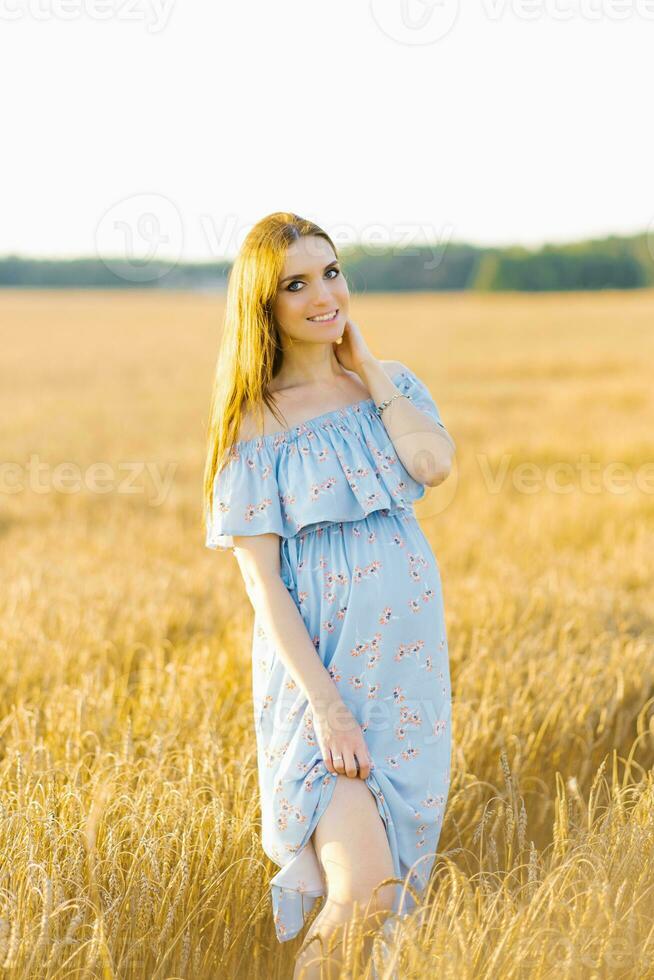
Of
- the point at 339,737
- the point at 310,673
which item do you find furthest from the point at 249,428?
the point at 339,737

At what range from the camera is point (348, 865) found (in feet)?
6.97

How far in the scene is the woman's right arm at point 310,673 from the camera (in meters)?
2.16

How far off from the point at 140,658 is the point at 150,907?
6.04 feet

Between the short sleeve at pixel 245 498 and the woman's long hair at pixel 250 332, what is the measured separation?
1.6 inches

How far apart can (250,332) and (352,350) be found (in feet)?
0.86

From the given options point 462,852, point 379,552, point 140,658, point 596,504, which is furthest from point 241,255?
point 596,504

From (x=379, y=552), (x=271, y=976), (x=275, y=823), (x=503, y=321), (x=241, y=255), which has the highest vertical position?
(x=503, y=321)

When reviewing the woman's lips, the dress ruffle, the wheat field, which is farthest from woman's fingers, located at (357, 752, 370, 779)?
the woman's lips

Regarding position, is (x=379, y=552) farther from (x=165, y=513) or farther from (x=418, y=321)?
(x=418, y=321)

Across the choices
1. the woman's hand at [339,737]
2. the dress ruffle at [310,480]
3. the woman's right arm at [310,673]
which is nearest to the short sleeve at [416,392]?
the dress ruffle at [310,480]

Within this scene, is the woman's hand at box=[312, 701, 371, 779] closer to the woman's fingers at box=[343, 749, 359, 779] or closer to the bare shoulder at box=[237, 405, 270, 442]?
the woman's fingers at box=[343, 749, 359, 779]

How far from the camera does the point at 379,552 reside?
7.54 feet

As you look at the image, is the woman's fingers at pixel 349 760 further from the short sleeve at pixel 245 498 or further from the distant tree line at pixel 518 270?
the distant tree line at pixel 518 270

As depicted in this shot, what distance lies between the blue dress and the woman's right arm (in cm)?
5
